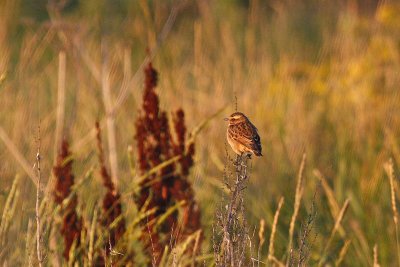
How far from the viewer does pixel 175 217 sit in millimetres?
4230

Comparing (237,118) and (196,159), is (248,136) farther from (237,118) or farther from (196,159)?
(196,159)

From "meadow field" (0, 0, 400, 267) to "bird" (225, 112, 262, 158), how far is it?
17cm

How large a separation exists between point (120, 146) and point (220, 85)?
2.68ft

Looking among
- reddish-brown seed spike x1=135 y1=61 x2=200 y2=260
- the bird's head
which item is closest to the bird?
the bird's head

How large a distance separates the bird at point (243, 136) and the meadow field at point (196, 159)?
0.17m

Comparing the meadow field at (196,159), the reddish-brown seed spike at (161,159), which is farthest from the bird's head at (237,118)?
the reddish-brown seed spike at (161,159)

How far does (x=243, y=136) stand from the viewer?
12.0 feet

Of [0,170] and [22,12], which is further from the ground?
[22,12]

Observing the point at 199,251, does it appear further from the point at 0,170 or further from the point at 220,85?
the point at 220,85

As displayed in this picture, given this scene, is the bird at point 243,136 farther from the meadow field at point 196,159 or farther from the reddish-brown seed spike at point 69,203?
the reddish-brown seed spike at point 69,203

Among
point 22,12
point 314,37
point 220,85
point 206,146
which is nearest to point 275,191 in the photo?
point 206,146

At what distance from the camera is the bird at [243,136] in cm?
364

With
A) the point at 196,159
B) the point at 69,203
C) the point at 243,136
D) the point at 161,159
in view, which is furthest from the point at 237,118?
the point at 196,159

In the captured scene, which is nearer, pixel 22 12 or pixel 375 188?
pixel 375 188
